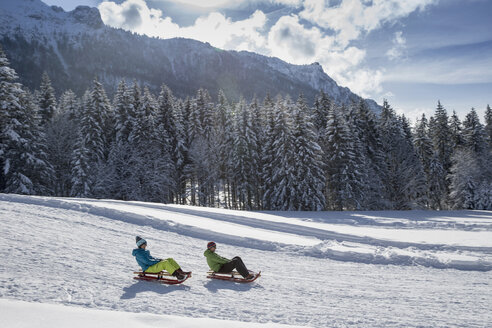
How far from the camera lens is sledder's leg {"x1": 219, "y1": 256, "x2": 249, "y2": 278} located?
7.71 metres

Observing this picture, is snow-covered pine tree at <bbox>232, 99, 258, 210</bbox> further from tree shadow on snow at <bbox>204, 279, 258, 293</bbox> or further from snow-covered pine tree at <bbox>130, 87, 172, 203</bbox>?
tree shadow on snow at <bbox>204, 279, 258, 293</bbox>

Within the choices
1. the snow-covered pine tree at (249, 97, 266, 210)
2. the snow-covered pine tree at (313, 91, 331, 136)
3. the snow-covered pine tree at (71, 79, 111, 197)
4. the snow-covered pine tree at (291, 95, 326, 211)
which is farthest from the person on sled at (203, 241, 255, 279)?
the snow-covered pine tree at (313, 91, 331, 136)

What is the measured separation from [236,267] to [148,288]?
2166 millimetres

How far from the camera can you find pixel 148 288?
6.95 m

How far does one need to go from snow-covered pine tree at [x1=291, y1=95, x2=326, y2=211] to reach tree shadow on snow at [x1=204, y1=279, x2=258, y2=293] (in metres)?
22.3

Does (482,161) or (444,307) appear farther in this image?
(482,161)

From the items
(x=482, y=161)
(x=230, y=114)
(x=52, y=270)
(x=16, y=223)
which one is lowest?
(x=52, y=270)

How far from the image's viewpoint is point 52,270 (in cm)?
729

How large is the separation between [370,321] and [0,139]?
3003 cm

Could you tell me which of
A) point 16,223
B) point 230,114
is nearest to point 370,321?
point 16,223

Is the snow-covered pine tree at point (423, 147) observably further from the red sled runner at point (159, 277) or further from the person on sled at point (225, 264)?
the red sled runner at point (159, 277)

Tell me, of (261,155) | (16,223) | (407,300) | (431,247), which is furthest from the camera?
(261,155)

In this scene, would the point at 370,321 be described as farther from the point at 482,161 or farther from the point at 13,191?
the point at 482,161

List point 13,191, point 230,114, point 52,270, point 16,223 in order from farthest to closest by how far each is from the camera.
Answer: point 230,114 → point 13,191 → point 16,223 → point 52,270
